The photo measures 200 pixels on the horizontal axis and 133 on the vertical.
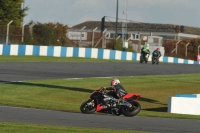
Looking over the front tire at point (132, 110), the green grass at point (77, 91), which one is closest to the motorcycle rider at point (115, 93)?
the front tire at point (132, 110)

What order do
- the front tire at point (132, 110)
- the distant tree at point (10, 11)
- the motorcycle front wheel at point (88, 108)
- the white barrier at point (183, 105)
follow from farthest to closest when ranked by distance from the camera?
the distant tree at point (10, 11) < the white barrier at point (183, 105) < the motorcycle front wheel at point (88, 108) < the front tire at point (132, 110)

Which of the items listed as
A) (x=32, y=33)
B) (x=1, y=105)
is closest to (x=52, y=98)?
(x=1, y=105)

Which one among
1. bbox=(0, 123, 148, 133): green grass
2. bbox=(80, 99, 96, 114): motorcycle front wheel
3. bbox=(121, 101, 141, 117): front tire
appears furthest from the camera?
bbox=(80, 99, 96, 114): motorcycle front wheel

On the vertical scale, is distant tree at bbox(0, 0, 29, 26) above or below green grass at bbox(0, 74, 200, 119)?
above

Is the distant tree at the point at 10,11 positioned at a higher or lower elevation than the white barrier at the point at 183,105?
higher

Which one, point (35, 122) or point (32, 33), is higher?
point (32, 33)

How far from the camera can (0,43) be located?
38562mm

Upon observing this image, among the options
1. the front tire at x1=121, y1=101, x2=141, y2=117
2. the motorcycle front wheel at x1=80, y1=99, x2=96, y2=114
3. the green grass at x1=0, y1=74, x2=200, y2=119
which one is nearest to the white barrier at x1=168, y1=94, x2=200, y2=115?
the green grass at x1=0, y1=74, x2=200, y2=119

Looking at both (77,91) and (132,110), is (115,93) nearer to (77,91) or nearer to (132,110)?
(132,110)

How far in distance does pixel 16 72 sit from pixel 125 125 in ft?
46.4

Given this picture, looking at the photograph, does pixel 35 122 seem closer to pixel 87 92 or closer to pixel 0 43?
pixel 87 92

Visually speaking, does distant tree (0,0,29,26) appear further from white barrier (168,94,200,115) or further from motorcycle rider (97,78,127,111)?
motorcycle rider (97,78,127,111)

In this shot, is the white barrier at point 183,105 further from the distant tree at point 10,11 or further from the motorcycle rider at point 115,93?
the distant tree at point 10,11

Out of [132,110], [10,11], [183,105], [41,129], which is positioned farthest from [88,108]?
[10,11]
